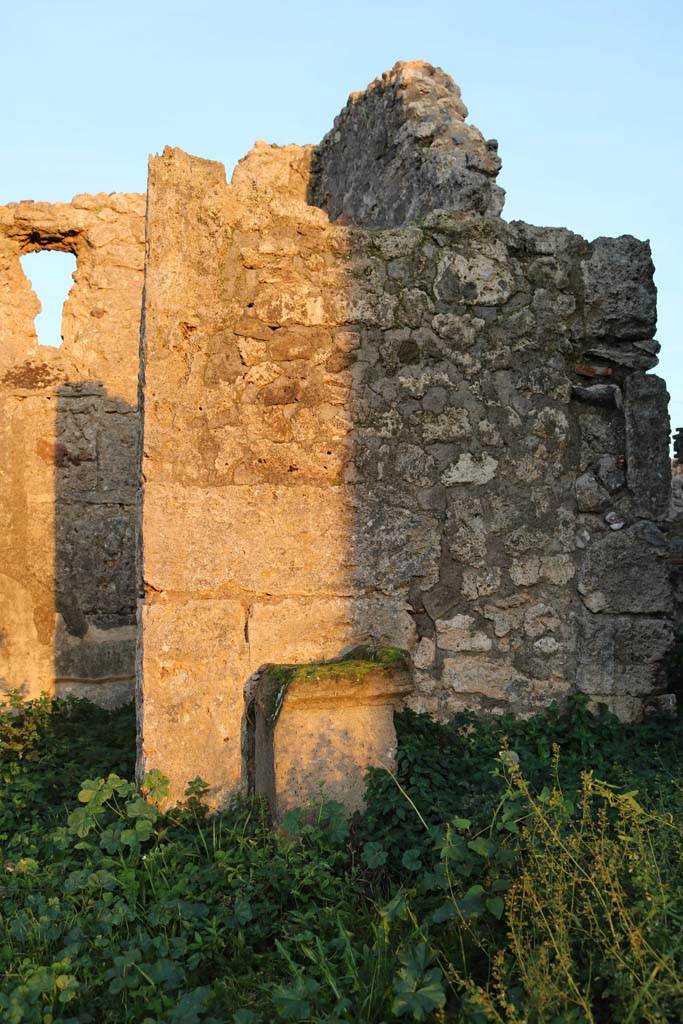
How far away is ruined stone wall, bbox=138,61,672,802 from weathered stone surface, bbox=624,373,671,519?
1cm

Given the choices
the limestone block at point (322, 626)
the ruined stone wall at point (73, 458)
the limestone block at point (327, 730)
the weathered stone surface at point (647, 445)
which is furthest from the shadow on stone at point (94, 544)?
the weathered stone surface at point (647, 445)

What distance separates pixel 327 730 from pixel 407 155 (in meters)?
3.43

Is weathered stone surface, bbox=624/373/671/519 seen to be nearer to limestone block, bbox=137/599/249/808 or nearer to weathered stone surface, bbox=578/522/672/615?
weathered stone surface, bbox=578/522/672/615

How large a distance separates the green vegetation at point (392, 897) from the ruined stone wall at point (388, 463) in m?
0.33

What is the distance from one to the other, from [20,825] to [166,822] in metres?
0.84

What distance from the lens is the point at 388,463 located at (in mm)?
4133

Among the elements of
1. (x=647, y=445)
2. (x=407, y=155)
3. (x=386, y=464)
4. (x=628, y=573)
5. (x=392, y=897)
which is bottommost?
(x=392, y=897)

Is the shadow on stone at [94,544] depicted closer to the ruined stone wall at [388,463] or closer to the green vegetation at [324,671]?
the ruined stone wall at [388,463]

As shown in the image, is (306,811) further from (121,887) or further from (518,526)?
(518,526)

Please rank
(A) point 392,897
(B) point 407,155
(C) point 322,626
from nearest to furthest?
(A) point 392,897 → (C) point 322,626 → (B) point 407,155

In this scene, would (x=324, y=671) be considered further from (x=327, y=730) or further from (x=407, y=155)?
(x=407, y=155)

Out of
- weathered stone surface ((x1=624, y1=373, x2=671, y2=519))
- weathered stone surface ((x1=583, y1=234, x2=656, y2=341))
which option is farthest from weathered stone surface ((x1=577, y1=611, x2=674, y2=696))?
weathered stone surface ((x1=583, y1=234, x2=656, y2=341))

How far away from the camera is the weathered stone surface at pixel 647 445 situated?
4.31 metres

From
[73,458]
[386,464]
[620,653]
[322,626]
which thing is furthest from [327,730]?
[73,458]
